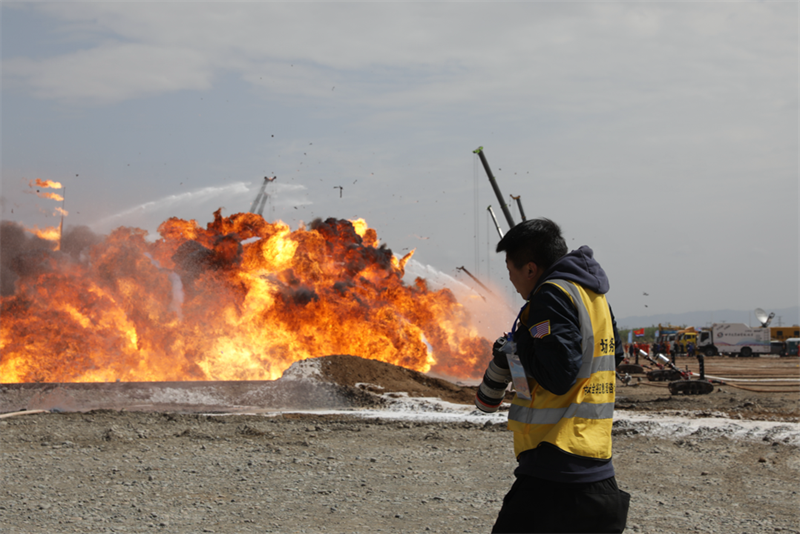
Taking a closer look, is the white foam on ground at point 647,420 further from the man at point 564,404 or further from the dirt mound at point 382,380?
the man at point 564,404

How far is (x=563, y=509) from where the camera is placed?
2.49m

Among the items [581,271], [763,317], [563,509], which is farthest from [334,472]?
[763,317]

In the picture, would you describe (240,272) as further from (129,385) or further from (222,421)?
(222,421)

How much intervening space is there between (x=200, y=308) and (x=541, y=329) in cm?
2483

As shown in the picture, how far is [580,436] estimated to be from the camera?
99.3 inches

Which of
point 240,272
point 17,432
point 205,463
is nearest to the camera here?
point 205,463

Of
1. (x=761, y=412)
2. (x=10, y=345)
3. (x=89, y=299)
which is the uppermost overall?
(x=89, y=299)

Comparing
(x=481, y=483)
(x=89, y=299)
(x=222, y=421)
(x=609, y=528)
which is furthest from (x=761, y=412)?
(x=89, y=299)

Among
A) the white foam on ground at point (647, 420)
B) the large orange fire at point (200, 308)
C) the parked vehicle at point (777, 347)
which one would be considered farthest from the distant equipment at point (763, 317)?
the white foam on ground at point (647, 420)

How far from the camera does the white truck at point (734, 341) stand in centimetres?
6234

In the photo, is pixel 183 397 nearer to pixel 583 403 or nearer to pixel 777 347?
pixel 583 403

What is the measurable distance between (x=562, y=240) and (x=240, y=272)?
2504cm

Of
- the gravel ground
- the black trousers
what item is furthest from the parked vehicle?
the black trousers

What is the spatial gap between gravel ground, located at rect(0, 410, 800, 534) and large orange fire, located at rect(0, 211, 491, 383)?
9.39m
